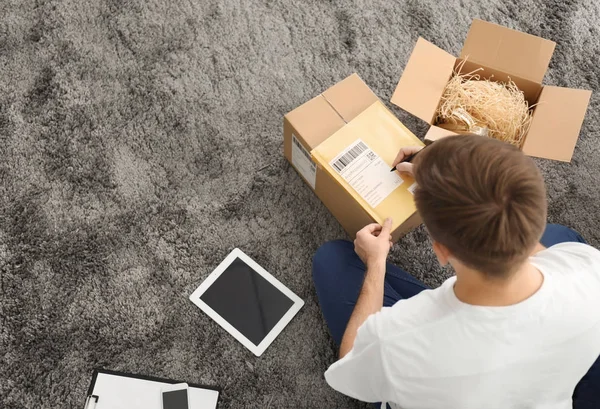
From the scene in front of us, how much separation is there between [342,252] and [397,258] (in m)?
0.29

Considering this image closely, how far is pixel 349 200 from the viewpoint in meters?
1.26

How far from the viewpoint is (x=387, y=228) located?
3.78 ft

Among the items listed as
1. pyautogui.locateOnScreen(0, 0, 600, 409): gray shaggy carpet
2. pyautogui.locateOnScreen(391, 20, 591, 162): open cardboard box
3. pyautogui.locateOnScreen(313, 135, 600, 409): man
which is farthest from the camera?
pyautogui.locateOnScreen(0, 0, 600, 409): gray shaggy carpet

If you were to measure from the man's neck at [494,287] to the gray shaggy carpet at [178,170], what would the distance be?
2.37 feet

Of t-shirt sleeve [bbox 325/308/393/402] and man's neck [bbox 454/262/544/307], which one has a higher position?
man's neck [bbox 454/262/544/307]

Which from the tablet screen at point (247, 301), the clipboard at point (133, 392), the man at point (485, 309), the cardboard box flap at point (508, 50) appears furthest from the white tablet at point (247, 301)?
the cardboard box flap at point (508, 50)

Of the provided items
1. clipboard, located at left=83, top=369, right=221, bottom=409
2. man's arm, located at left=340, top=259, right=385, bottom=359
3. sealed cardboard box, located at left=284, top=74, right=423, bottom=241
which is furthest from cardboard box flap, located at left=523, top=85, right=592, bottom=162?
clipboard, located at left=83, top=369, right=221, bottom=409

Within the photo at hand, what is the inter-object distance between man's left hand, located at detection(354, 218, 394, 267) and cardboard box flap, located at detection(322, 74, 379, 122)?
0.30 m

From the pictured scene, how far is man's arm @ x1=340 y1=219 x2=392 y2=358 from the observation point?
1.04 m

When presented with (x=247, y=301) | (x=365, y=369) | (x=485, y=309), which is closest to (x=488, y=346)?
(x=485, y=309)

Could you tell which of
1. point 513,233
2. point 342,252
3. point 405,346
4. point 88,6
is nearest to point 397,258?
point 342,252

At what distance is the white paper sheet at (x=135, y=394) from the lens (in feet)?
4.30

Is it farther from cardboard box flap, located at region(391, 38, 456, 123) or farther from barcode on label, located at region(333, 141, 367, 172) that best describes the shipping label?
cardboard box flap, located at region(391, 38, 456, 123)

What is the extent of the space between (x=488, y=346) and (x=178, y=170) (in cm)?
109
